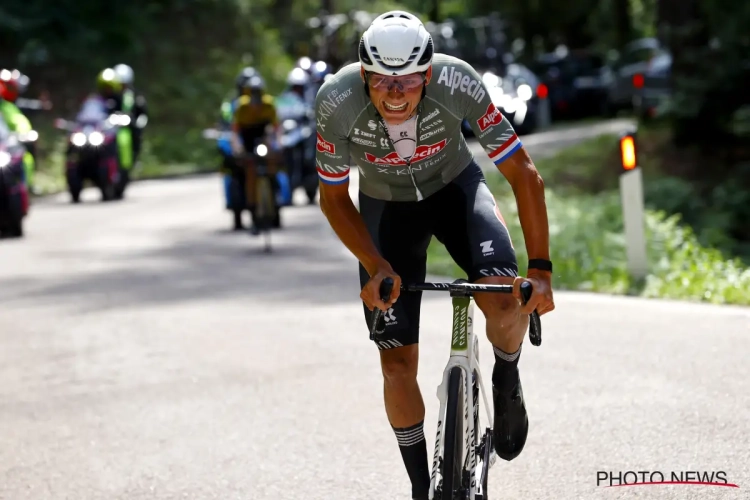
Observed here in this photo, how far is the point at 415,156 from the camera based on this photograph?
17.9 ft

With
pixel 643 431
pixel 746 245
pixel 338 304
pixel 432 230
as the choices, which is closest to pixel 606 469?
pixel 643 431

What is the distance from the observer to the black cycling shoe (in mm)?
5625

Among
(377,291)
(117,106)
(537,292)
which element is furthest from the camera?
(117,106)

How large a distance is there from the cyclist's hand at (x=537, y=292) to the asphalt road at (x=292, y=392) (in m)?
1.32

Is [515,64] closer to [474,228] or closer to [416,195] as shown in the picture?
[416,195]

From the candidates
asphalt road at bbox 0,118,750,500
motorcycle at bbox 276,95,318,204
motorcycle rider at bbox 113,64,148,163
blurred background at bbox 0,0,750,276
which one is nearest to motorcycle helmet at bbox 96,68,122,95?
motorcycle rider at bbox 113,64,148,163

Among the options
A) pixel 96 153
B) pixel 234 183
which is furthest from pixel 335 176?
pixel 96 153

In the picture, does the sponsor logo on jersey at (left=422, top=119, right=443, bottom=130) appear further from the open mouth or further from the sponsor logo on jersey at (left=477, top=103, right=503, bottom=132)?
the open mouth

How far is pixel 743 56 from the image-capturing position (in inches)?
750

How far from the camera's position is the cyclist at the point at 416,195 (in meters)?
4.92

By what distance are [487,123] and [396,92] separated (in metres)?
0.45

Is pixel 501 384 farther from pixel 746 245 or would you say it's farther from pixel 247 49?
pixel 247 49

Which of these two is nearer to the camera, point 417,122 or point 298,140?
point 417,122

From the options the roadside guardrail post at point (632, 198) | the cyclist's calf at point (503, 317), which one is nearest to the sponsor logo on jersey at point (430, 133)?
the cyclist's calf at point (503, 317)
